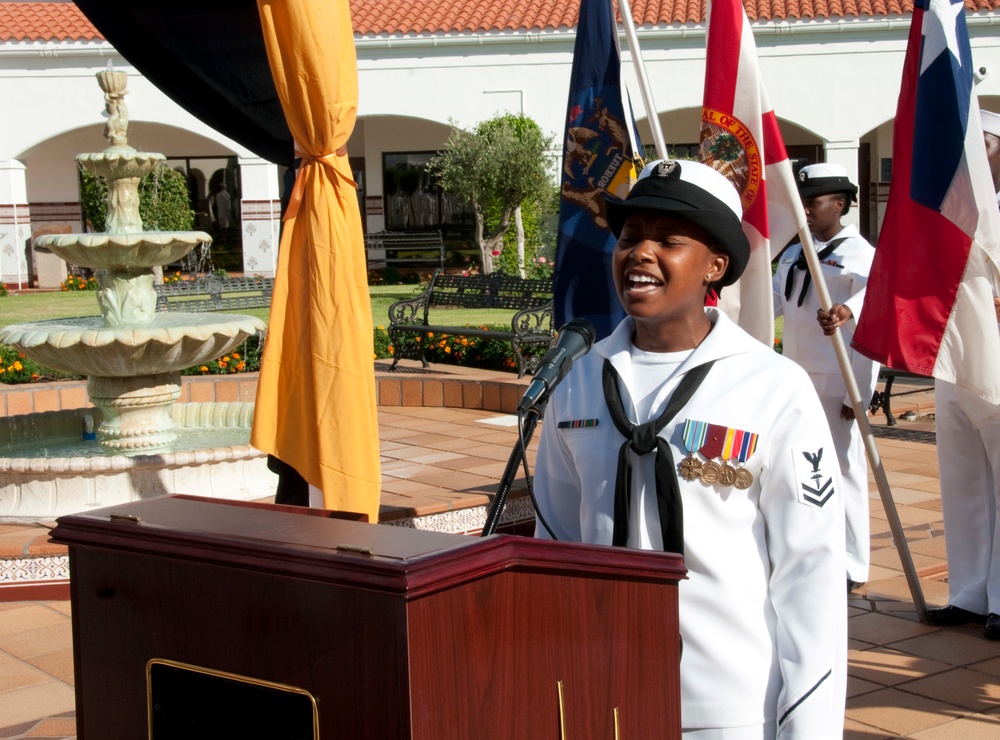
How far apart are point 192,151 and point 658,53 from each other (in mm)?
11122

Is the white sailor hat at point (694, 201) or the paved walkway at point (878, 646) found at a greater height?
the white sailor hat at point (694, 201)

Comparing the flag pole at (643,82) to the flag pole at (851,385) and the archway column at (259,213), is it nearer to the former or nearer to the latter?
the flag pole at (851,385)

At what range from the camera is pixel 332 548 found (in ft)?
4.97

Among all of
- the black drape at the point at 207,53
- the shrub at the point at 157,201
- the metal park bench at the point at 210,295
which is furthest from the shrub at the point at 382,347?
the shrub at the point at 157,201

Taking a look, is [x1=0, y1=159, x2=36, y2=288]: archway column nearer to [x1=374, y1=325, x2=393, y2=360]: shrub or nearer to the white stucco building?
the white stucco building

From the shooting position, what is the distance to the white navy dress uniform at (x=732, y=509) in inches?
81.4

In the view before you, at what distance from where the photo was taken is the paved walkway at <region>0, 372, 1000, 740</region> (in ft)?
12.9

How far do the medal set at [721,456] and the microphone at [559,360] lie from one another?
0.27 m

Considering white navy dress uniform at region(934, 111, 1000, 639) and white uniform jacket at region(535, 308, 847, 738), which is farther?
white navy dress uniform at region(934, 111, 1000, 639)

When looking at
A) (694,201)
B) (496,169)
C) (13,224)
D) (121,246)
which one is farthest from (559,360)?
(13,224)

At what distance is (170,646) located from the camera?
1.64m

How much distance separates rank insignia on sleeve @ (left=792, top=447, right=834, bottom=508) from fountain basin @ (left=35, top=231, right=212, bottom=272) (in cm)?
535

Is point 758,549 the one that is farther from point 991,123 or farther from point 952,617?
point 991,123

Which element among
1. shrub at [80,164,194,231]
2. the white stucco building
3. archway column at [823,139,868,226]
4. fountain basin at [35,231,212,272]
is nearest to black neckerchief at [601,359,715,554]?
fountain basin at [35,231,212,272]
